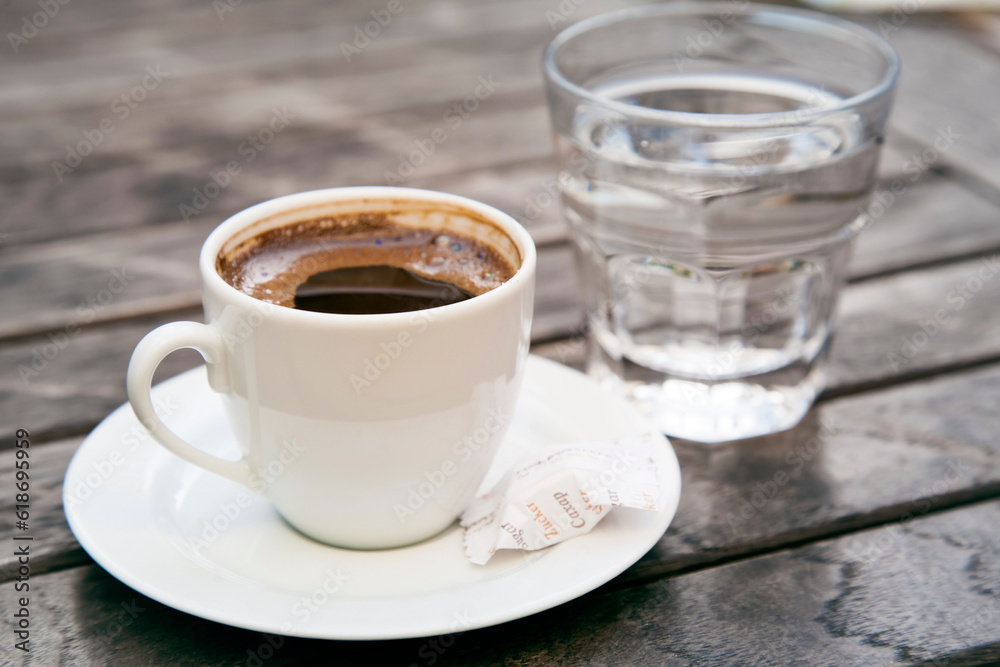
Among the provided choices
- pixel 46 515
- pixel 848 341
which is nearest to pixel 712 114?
pixel 848 341

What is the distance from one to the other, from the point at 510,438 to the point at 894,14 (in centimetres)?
142

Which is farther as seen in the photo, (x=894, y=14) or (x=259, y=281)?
(x=894, y=14)

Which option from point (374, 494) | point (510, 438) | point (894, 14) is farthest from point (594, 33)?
point (894, 14)

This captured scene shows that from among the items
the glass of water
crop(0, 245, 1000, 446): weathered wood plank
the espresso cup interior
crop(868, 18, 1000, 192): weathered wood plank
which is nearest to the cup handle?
the espresso cup interior

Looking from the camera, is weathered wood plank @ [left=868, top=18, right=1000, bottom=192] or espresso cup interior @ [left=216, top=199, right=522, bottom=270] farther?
weathered wood plank @ [left=868, top=18, right=1000, bottom=192]

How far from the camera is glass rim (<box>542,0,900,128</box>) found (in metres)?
0.71

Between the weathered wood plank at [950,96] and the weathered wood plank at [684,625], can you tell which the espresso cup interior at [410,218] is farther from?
the weathered wood plank at [950,96]

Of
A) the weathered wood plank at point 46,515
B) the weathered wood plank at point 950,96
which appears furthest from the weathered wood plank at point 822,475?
the weathered wood plank at point 950,96

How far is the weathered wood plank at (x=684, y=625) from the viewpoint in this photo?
56 cm

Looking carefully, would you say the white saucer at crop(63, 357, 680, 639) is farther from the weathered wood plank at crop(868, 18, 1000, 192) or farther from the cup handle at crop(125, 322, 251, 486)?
the weathered wood plank at crop(868, 18, 1000, 192)

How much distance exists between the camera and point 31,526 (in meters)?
0.67

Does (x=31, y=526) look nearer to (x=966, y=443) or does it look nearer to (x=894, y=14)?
(x=966, y=443)

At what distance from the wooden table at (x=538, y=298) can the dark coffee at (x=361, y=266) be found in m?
0.23

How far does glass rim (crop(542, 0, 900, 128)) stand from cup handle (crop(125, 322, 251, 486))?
0.37 meters
